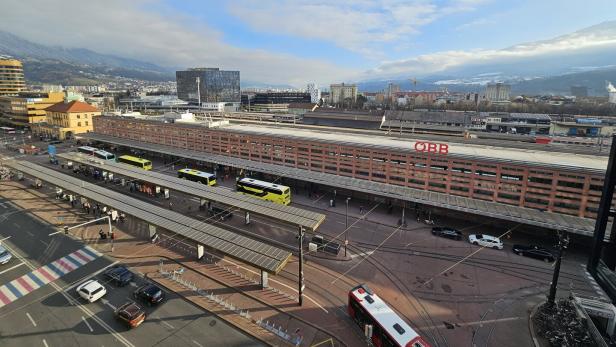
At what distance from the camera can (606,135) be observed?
10819 centimetres

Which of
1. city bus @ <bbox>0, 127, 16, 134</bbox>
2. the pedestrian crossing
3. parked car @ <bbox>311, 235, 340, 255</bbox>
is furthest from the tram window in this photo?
city bus @ <bbox>0, 127, 16, 134</bbox>

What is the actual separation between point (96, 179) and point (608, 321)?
261 ft

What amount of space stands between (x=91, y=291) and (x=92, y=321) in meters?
3.15

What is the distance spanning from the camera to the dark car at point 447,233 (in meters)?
39.0

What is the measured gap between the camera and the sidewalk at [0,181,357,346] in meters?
23.6

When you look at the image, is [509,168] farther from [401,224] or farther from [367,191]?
[367,191]

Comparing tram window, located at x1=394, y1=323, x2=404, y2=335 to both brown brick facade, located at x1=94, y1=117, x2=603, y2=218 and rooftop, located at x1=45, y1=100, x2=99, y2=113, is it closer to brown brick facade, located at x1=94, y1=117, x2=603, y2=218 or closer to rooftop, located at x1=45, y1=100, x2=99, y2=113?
brown brick facade, located at x1=94, y1=117, x2=603, y2=218

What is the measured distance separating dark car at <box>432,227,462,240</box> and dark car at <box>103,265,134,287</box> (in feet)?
119

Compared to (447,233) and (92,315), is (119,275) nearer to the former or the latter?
(92,315)

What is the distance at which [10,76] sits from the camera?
155 meters

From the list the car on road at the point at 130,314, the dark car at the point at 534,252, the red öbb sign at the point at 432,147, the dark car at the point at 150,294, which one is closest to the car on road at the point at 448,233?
the dark car at the point at 534,252

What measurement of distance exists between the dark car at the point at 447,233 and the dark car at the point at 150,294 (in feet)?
108

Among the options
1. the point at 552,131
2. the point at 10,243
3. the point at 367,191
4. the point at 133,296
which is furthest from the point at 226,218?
the point at 552,131

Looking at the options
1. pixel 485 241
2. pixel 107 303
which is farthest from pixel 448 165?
pixel 107 303
